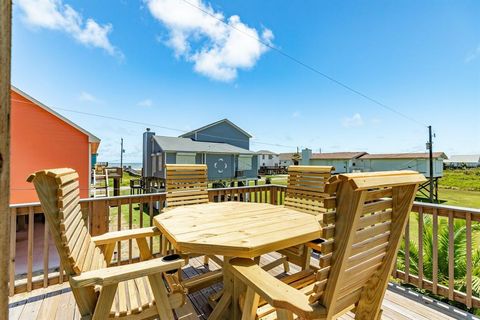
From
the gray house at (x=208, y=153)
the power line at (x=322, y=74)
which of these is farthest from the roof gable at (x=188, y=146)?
the power line at (x=322, y=74)

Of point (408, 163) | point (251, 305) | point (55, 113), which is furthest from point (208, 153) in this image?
point (408, 163)

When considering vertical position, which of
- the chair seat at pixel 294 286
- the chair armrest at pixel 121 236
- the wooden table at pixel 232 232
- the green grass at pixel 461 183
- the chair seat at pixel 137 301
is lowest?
the green grass at pixel 461 183

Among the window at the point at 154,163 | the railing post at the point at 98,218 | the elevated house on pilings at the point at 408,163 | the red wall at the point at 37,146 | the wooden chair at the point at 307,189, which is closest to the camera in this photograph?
the railing post at the point at 98,218

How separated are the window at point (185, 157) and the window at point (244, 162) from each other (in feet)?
14.3

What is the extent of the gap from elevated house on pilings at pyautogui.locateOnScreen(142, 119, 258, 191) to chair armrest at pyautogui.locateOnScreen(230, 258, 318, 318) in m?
15.4

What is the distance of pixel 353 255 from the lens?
1018 millimetres

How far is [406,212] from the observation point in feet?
3.86

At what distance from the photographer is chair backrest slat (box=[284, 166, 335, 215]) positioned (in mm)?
3289

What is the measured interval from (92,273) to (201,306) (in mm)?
1476

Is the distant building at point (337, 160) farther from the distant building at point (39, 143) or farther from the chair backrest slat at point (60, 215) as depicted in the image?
the chair backrest slat at point (60, 215)

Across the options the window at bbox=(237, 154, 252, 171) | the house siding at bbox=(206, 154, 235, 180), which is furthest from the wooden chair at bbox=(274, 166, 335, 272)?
the window at bbox=(237, 154, 252, 171)

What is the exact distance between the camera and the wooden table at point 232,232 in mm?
1536

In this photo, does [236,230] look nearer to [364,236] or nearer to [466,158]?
[364,236]

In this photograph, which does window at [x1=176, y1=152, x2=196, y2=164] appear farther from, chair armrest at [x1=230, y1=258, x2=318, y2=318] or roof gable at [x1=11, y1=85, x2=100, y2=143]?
chair armrest at [x1=230, y1=258, x2=318, y2=318]
